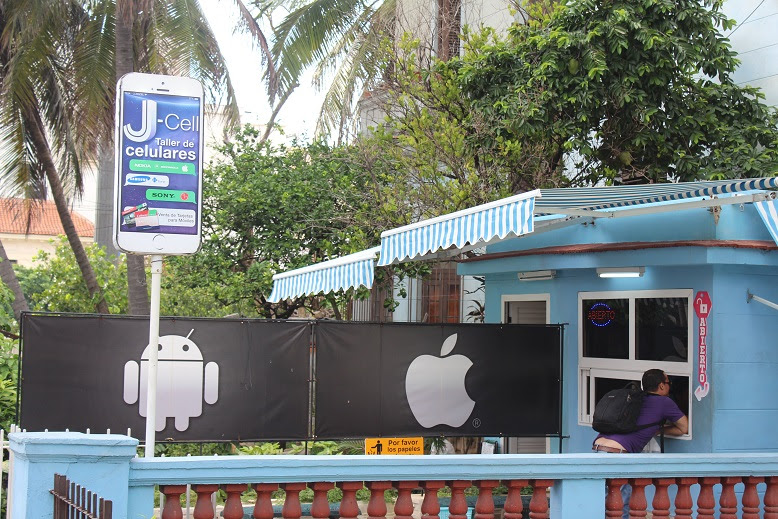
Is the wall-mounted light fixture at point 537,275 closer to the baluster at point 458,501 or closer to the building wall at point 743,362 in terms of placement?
the building wall at point 743,362

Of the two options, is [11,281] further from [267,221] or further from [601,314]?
[601,314]

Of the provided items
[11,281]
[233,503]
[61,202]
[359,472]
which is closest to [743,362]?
[359,472]

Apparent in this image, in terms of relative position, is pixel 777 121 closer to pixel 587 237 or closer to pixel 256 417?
pixel 587 237

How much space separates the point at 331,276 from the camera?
33.9ft

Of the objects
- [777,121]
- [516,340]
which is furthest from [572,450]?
[777,121]

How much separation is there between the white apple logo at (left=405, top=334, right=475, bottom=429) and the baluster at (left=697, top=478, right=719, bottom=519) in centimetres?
426

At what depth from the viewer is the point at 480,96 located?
1213cm

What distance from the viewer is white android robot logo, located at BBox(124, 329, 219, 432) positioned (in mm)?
9117

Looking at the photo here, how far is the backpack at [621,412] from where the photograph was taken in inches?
318

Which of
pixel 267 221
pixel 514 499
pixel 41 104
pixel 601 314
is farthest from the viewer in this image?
pixel 41 104

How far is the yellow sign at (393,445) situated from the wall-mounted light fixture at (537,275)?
89.1 inches

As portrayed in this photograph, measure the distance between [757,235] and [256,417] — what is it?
513 centimetres

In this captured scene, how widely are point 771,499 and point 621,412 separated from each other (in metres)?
1.89

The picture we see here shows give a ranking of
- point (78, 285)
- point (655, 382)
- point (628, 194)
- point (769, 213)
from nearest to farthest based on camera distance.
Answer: point (628, 194)
point (769, 213)
point (655, 382)
point (78, 285)
